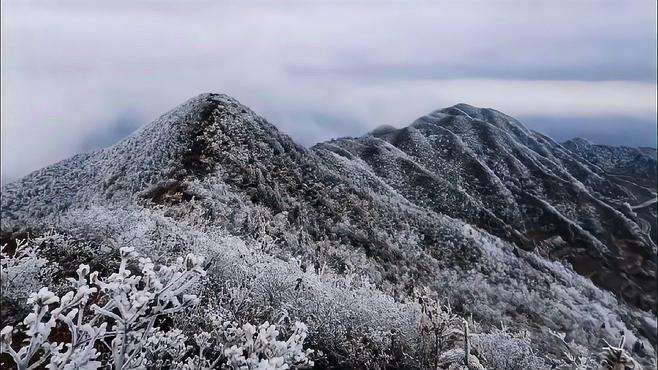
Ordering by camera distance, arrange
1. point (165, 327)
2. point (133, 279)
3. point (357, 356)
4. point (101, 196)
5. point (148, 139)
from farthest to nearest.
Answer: point (148, 139) < point (101, 196) < point (357, 356) < point (165, 327) < point (133, 279)

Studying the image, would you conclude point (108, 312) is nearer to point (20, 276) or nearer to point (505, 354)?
point (20, 276)

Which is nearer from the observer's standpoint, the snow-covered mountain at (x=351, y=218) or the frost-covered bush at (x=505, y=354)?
the frost-covered bush at (x=505, y=354)

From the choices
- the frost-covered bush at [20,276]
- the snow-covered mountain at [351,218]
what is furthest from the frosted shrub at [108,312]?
the snow-covered mountain at [351,218]

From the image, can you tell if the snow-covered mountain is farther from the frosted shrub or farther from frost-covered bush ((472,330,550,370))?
the frosted shrub

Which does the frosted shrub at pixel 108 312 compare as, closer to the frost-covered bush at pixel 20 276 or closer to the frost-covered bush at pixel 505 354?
the frost-covered bush at pixel 20 276

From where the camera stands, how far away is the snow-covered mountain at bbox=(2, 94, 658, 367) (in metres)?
11.1

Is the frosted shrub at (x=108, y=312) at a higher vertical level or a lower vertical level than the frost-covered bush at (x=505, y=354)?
higher

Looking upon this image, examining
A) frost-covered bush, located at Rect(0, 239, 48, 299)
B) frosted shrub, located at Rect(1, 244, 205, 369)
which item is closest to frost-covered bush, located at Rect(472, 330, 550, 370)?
frosted shrub, located at Rect(1, 244, 205, 369)

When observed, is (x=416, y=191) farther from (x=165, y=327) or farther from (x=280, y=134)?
(x=165, y=327)

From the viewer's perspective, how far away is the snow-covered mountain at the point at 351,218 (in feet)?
36.5

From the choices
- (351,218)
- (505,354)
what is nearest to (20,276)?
(505,354)

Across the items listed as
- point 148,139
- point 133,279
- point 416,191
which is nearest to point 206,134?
Result: point 148,139

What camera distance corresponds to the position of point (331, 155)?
79.8ft

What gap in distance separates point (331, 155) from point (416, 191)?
17.1 ft
